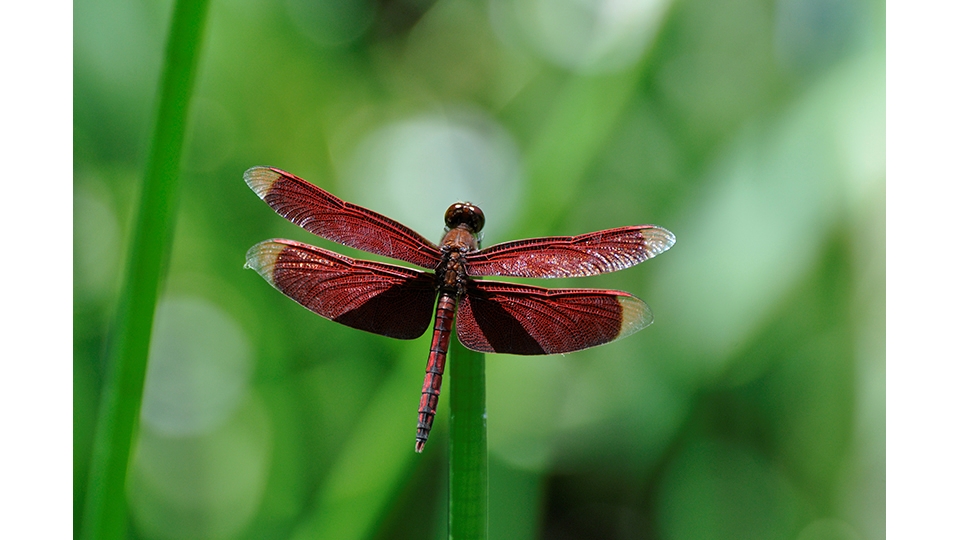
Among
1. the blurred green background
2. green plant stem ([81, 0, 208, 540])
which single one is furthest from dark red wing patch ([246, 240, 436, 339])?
the blurred green background

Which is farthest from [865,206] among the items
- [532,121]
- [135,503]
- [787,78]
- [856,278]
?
[135,503]

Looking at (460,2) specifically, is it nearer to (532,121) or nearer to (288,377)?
(532,121)

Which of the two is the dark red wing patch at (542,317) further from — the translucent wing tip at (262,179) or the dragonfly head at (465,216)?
the translucent wing tip at (262,179)

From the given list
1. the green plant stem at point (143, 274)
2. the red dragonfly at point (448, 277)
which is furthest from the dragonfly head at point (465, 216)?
the green plant stem at point (143, 274)

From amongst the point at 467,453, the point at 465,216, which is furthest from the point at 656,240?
the point at 467,453

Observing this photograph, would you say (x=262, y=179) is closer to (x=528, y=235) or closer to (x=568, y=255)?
(x=568, y=255)

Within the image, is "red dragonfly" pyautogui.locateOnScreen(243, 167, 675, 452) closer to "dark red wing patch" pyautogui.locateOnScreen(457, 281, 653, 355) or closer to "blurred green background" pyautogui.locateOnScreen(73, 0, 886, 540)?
"dark red wing patch" pyautogui.locateOnScreen(457, 281, 653, 355)
